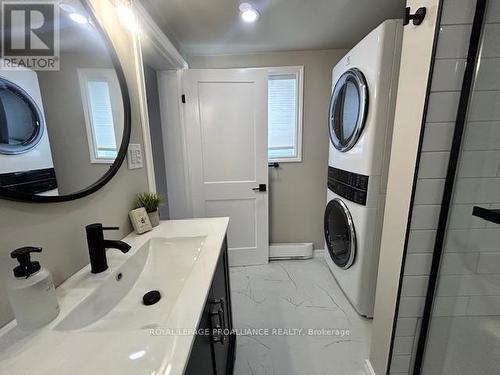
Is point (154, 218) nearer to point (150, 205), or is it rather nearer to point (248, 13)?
point (150, 205)

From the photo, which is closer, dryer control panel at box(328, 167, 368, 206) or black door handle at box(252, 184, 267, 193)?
dryer control panel at box(328, 167, 368, 206)

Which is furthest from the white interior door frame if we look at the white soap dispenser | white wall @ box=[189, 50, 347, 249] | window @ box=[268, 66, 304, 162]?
window @ box=[268, 66, 304, 162]

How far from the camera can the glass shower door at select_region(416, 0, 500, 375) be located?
2.63 ft

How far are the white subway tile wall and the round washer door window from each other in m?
1.33

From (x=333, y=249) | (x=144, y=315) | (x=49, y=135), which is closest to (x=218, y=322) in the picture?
(x=144, y=315)

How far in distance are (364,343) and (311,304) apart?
0.44 metres

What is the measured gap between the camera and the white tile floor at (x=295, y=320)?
4.38 feet

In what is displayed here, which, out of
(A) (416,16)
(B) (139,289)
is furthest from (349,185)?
(B) (139,289)

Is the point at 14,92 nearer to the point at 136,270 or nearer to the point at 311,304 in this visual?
the point at 136,270

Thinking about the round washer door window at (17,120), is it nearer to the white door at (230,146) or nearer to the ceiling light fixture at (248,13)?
the ceiling light fixture at (248,13)

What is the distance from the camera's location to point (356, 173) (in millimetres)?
1503

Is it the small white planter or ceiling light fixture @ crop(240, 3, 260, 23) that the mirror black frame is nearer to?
the small white planter

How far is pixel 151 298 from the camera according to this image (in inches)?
30.8

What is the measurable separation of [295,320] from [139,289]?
4.16ft
